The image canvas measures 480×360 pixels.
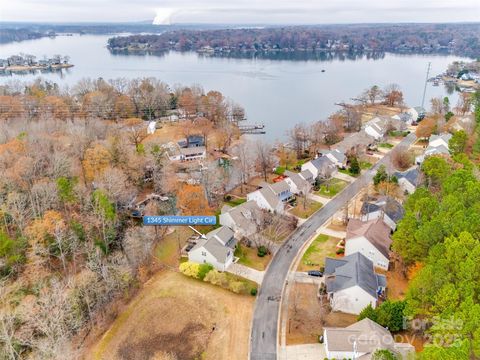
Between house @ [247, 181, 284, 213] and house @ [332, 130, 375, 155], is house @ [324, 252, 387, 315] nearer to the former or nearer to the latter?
house @ [247, 181, 284, 213]

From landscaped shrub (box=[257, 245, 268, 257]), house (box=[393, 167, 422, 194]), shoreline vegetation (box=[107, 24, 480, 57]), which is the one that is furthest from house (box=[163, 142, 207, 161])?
shoreline vegetation (box=[107, 24, 480, 57])

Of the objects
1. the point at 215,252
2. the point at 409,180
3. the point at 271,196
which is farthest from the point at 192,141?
the point at 409,180

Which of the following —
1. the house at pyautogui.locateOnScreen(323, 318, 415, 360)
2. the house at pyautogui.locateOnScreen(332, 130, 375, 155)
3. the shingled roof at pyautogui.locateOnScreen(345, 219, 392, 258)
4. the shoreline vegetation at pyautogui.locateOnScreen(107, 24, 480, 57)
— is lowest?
the house at pyautogui.locateOnScreen(323, 318, 415, 360)

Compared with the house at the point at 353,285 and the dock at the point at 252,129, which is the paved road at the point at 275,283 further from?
the dock at the point at 252,129

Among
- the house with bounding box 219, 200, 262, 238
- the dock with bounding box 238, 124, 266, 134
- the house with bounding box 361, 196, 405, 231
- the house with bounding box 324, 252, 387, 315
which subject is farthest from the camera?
the dock with bounding box 238, 124, 266, 134

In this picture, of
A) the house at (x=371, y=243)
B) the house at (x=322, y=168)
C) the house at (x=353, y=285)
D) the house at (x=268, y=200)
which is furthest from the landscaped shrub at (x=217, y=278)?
the house at (x=322, y=168)

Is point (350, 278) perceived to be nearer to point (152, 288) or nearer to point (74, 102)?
point (152, 288)

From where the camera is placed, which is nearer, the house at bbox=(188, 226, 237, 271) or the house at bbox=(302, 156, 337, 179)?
the house at bbox=(188, 226, 237, 271)

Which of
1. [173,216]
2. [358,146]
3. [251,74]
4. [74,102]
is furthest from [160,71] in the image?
[173,216]
